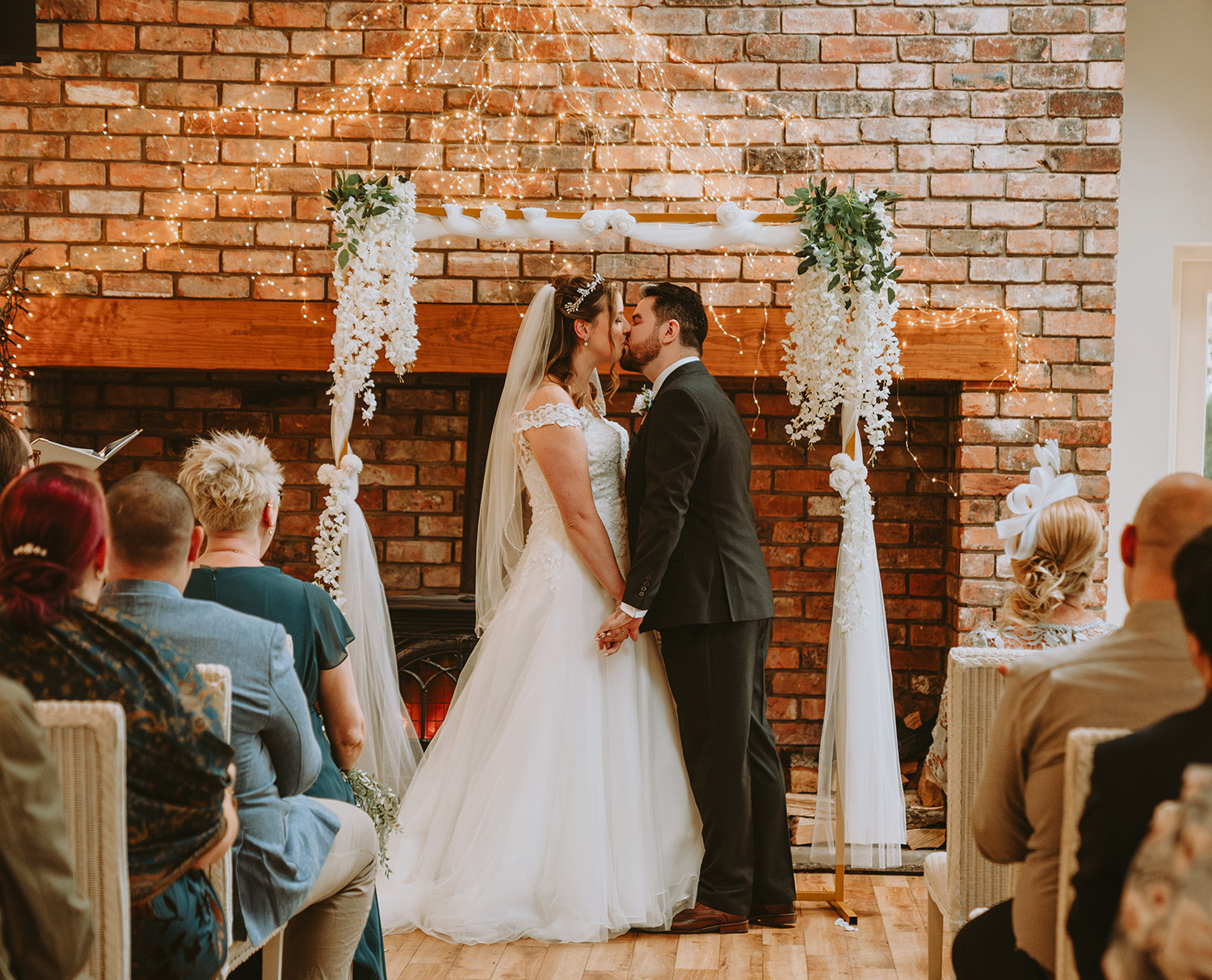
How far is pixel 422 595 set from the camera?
12.5ft

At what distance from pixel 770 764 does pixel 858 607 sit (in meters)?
0.50

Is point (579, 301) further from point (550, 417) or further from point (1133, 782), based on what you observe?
point (1133, 782)

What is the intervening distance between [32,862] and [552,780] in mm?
1783

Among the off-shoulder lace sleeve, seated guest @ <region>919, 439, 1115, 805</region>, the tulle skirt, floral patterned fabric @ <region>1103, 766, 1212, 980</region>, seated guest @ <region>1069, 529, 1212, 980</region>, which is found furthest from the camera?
the off-shoulder lace sleeve

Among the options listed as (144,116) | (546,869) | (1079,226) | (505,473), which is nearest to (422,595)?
(505,473)

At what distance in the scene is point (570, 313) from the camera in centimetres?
299

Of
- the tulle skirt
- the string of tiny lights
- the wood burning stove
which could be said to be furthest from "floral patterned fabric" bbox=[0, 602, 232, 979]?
the string of tiny lights

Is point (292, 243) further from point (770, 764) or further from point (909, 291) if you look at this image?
point (770, 764)

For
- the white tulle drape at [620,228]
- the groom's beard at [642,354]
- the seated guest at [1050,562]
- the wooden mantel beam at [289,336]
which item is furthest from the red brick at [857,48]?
the seated guest at [1050,562]

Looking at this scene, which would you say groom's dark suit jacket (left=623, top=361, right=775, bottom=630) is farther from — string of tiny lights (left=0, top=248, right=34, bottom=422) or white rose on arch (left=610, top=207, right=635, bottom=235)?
string of tiny lights (left=0, top=248, right=34, bottom=422)

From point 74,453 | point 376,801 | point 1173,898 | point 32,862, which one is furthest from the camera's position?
point 74,453

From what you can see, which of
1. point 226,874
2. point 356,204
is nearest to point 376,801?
point 226,874

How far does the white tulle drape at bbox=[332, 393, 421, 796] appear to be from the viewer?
294 cm

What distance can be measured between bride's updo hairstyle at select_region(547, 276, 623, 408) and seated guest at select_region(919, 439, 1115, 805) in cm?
132
